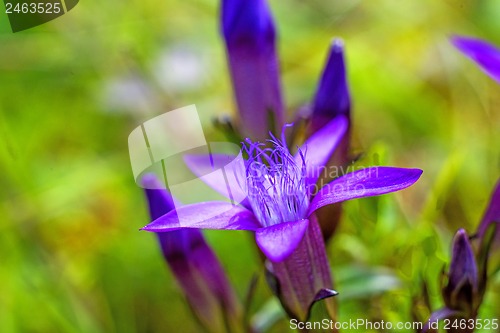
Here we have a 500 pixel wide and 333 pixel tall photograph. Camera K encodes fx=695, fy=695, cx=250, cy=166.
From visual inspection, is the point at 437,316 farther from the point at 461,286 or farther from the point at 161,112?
the point at 161,112

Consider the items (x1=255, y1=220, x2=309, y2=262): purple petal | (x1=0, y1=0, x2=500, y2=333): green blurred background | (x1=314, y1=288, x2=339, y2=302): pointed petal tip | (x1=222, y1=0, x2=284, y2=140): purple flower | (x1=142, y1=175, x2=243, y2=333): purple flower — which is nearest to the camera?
(x1=255, y1=220, x2=309, y2=262): purple petal

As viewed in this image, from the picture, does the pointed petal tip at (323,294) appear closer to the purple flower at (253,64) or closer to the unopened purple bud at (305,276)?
the unopened purple bud at (305,276)

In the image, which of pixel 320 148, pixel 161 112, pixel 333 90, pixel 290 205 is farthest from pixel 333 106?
pixel 161 112

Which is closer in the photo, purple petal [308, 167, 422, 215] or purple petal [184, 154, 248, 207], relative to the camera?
purple petal [308, 167, 422, 215]

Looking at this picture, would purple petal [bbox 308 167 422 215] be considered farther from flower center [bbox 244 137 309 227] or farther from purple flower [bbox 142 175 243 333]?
purple flower [bbox 142 175 243 333]

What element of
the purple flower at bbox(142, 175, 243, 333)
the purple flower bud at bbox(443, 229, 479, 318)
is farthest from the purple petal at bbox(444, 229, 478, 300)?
the purple flower at bbox(142, 175, 243, 333)

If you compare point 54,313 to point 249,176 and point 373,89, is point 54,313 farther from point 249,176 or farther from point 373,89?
point 373,89
